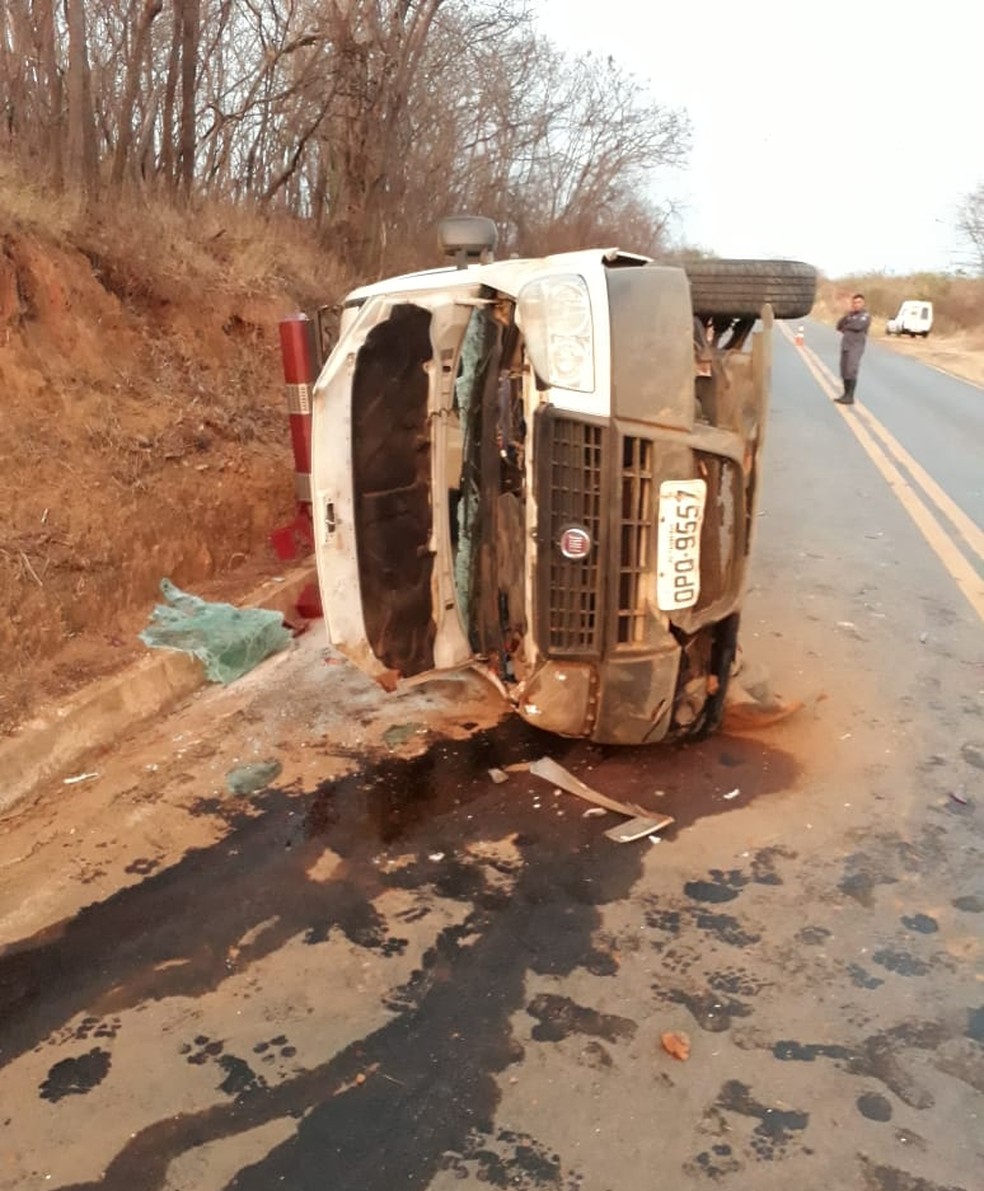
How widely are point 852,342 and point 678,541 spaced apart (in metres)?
13.5

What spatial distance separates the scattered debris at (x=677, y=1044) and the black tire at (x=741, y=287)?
322 cm

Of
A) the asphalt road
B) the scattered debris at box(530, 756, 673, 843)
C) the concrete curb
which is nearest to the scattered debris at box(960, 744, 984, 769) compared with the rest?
the asphalt road

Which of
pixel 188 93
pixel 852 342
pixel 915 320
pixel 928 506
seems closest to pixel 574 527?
pixel 928 506

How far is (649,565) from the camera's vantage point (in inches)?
158

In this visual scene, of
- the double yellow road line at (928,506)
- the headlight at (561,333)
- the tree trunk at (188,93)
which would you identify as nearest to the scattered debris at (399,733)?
the headlight at (561,333)

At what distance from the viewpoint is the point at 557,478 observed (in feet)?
12.7

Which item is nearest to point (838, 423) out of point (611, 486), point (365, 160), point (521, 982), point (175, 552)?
point (365, 160)

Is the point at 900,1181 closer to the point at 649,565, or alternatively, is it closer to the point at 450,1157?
the point at 450,1157

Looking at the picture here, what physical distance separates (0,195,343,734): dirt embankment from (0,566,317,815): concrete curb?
0.16 meters

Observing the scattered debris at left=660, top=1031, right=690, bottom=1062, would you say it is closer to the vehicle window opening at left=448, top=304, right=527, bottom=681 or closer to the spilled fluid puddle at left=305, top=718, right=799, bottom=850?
the spilled fluid puddle at left=305, top=718, right=799, bottom=850

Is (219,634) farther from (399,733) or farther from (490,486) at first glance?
(490,486)

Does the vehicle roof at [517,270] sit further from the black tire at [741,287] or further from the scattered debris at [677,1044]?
the scattered debris at [677,1044]

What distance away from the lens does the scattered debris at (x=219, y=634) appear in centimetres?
553

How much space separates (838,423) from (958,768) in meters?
10.5
